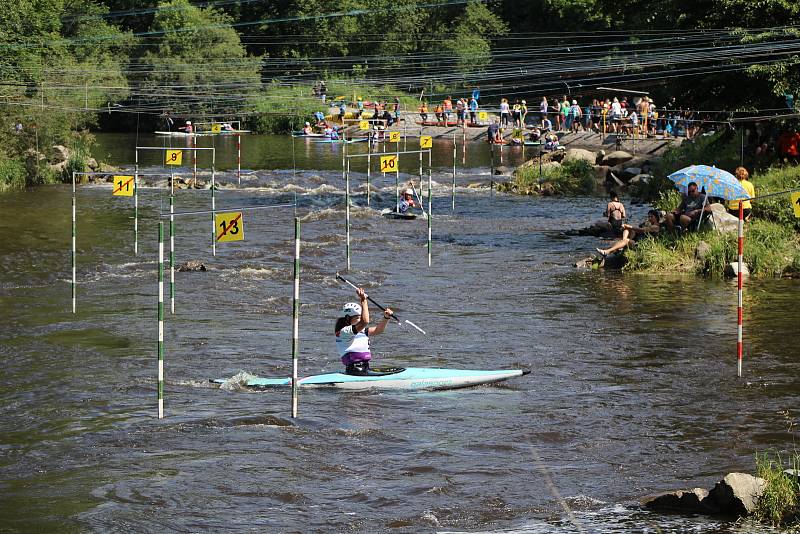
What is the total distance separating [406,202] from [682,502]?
27978 mm

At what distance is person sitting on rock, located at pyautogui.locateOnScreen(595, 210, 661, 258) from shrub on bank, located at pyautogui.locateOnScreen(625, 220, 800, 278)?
1.94 feet

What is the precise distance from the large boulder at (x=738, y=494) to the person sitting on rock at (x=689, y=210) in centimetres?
1663

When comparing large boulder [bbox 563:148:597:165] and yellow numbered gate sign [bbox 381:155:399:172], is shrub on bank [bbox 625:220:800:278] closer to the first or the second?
yellow numbered gate sign [bbox 381:155:399:172]

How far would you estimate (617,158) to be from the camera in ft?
163

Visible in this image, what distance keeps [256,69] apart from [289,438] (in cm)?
7112

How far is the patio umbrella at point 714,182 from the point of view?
27.0 meters

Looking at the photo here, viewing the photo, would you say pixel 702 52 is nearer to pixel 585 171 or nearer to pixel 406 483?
pixel 585 171

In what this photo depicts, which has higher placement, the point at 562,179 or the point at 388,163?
the point at 388,163

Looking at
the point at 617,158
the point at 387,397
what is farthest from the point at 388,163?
the point at 617,158

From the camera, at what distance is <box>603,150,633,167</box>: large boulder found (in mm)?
49562

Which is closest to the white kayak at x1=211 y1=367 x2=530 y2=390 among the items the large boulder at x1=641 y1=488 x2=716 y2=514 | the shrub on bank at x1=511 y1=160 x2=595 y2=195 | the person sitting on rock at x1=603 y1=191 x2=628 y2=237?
the large boulder at x1=641 y1=488 x2=716 y2=514

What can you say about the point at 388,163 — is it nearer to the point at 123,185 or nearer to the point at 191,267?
the point at 191,267

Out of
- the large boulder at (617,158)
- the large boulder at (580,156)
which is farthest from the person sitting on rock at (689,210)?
the large boulder at (617,158)

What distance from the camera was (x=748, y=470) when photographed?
45.7 ft
